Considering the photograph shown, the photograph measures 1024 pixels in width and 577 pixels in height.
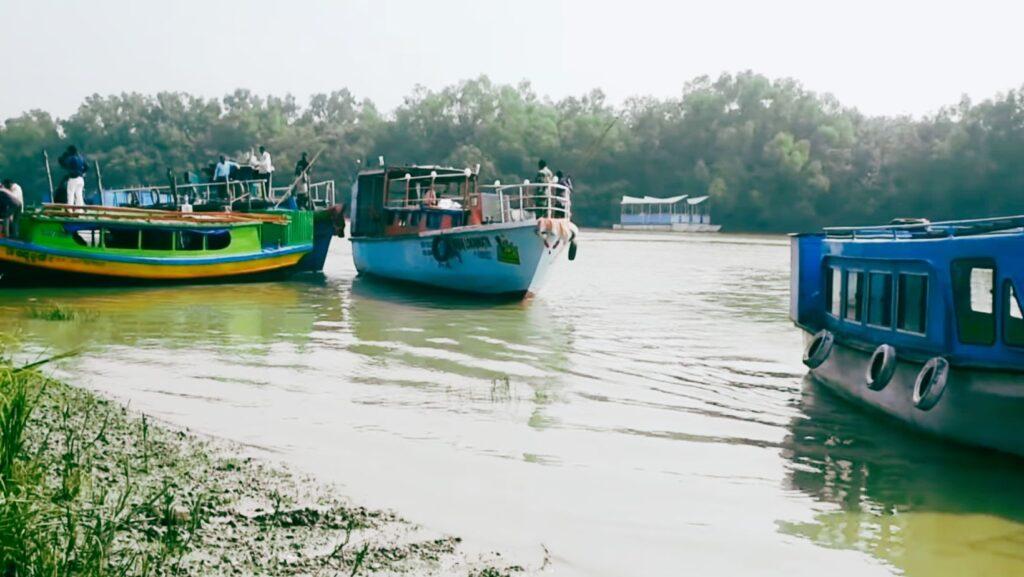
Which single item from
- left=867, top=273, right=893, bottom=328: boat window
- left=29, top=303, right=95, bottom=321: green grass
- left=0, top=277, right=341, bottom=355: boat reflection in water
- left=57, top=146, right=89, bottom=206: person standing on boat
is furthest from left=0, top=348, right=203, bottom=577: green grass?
left=57, top=146, right=89, bottom=206: person standing on boat

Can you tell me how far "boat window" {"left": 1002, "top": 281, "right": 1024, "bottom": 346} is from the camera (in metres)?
7.57

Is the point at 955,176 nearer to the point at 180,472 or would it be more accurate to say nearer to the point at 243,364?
the point at 243,364

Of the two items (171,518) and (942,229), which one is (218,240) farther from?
(171,518)

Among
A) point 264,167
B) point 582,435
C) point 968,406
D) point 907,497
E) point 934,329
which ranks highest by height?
point 264,167

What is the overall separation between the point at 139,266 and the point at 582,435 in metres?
15.3

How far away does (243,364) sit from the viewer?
11.9 meters

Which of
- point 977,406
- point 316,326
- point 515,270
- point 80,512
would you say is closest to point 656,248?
point 515,270

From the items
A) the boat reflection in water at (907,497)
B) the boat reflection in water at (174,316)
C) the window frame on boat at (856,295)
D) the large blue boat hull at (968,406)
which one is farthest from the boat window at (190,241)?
the large blue boat hull at (968,406)

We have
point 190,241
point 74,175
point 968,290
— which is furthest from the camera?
point 190,241

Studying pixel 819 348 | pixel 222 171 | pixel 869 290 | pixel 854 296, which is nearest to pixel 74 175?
pixel 222 171

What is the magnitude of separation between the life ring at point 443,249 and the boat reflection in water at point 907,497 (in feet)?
40.6

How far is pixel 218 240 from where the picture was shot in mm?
22688

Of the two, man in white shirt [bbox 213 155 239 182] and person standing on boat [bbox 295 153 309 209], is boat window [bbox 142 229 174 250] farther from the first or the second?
person standing on boat [bbox 295 153 309 209]

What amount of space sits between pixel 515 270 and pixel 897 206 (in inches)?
2286
